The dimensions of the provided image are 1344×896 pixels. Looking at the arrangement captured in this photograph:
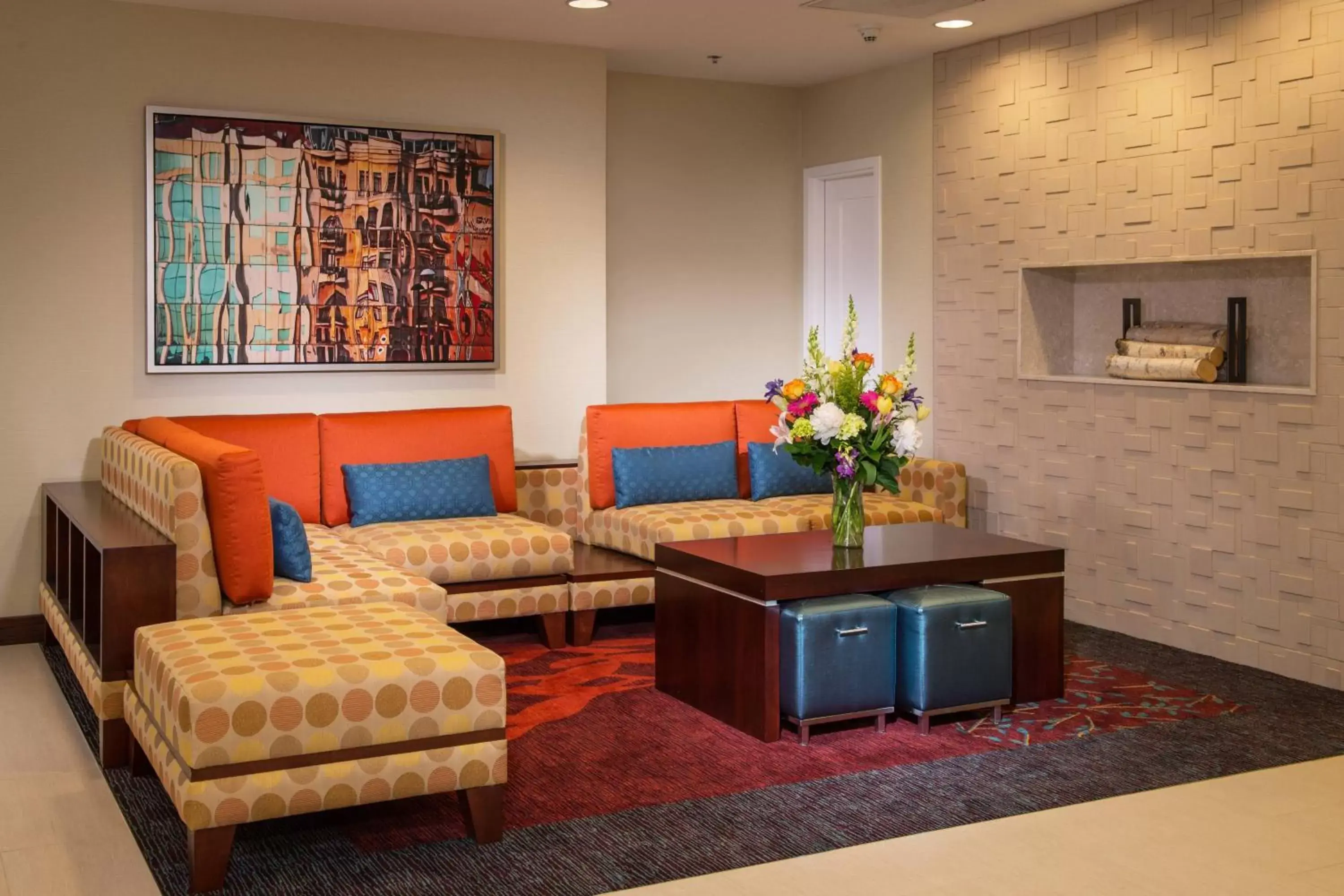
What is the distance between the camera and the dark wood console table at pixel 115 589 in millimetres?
3934

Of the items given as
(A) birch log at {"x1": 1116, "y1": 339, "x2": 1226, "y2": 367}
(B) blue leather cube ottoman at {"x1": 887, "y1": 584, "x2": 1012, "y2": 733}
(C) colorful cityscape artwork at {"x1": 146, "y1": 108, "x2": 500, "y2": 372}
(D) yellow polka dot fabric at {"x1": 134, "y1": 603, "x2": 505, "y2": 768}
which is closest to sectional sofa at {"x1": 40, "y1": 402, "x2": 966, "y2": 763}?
(C) colorful cityscape artwork at {"x1": 146, "y1": 108, "x2": 500, "y2": 372}

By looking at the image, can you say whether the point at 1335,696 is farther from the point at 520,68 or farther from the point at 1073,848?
the point at 520,68

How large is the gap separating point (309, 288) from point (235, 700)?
10.4 ft

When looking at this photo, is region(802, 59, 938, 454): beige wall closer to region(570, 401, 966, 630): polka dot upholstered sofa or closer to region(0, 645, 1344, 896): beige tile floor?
region(570, 401, 966, 630): polka dot upholstered sofa

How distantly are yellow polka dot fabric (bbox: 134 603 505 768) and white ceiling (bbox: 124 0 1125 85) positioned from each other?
3092 mm

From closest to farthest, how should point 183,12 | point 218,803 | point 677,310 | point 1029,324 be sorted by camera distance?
1. point 218,803
2. point 183,12
3. point 1029,324
4. point 677,310

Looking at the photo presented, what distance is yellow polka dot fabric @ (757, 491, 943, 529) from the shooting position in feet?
19.5

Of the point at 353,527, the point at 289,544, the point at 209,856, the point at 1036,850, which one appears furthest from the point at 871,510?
the point at 209,856

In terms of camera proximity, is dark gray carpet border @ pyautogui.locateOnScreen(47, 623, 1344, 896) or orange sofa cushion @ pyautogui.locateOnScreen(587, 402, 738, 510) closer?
dark gray carpet border @ pyautogui.locateOnScreen(47, 623, 1344, 896)

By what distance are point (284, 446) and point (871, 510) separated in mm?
2527

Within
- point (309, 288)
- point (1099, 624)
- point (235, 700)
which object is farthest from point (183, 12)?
point (1099, 624)

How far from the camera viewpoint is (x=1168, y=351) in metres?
5.58

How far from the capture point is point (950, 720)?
14.7ft

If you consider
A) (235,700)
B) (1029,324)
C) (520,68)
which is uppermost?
(520,68)
